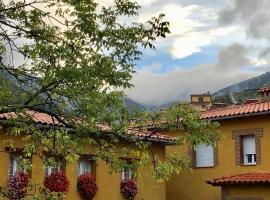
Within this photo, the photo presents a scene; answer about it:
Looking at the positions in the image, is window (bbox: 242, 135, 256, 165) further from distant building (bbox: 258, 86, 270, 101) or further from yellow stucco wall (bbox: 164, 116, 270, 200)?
distant building (bbox: 258, 86, 270, 101)

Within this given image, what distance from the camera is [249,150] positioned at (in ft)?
80.8

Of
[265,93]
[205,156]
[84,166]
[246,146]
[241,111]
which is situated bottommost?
[84,166]

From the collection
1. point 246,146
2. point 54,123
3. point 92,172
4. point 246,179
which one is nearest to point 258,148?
point 246,146

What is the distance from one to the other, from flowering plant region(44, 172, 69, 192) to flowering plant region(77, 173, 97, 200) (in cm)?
83

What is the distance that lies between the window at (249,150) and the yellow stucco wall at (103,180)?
3.55 meters

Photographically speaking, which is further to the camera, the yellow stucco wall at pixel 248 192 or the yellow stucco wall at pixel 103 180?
the yellow stucco wall at pixel 248 192

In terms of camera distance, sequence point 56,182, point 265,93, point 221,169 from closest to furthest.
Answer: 1. point 56,182
2. point 221,169
3. point 265,93

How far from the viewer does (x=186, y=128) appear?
31.3ft

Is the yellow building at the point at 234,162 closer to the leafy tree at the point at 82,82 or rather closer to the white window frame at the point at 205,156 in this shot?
the white window frame at the point at 205,156

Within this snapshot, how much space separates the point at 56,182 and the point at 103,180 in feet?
8.26

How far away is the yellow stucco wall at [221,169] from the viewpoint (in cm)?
2381

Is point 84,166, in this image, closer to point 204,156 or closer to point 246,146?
point 204,156

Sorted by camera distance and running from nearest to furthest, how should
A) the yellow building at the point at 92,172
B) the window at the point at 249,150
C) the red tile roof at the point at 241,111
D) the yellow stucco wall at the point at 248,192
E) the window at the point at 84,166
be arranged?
1. the yellow building at the point at 92,172
2. the window at the point at 84,166
3. the yellow stucco wall at the point at 248,192
4. the red tile roof at the point at 241,111
5. the window at the point at 249,150

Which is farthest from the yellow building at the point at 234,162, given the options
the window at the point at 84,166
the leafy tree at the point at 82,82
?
the leafy tree at the point at 82,82
